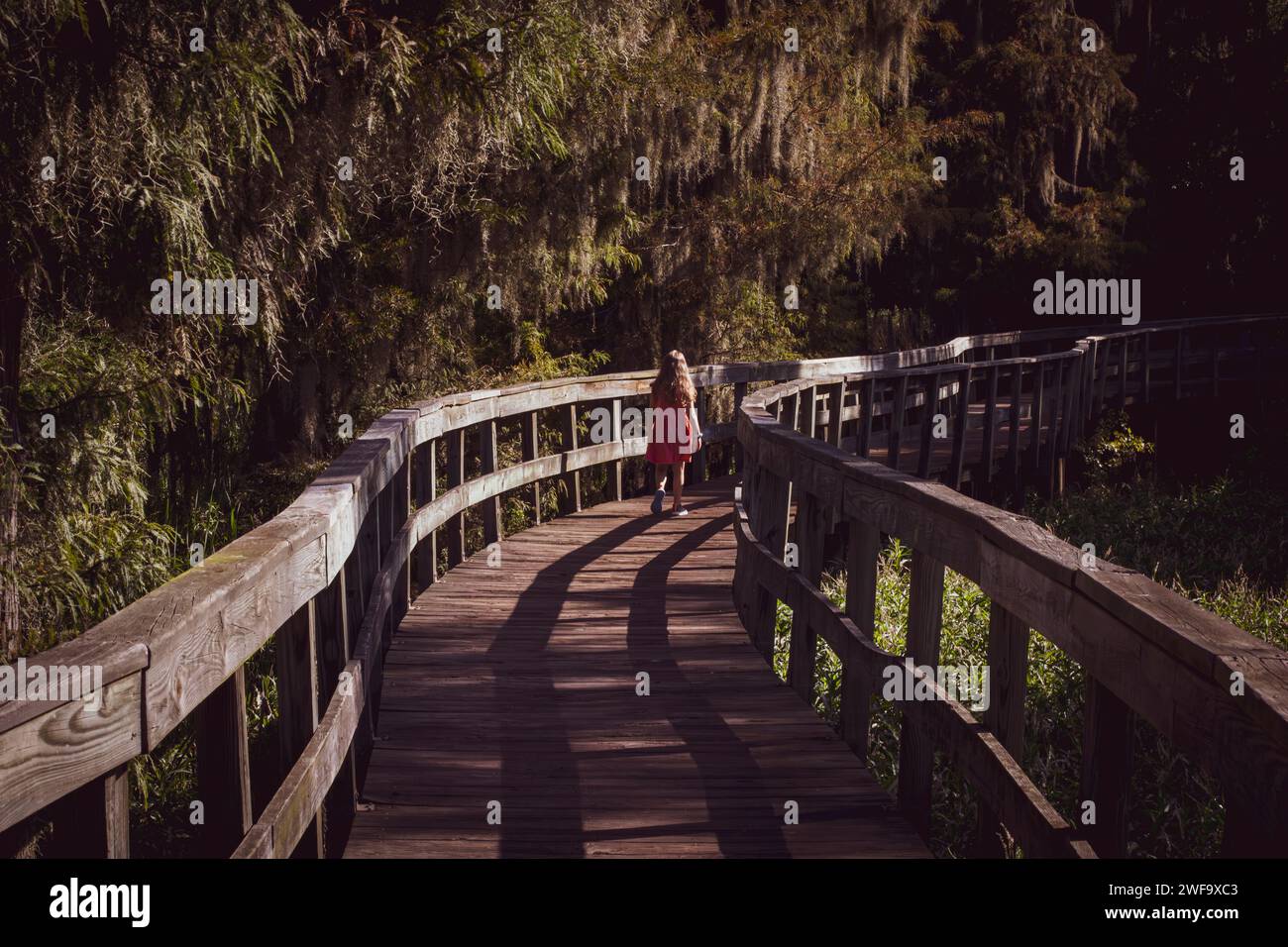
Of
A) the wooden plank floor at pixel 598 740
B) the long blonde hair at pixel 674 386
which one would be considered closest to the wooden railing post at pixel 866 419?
the long blonde hair at pixel 674 386

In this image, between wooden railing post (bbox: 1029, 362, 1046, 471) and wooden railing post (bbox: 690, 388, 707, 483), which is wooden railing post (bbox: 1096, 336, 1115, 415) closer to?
wooden railing post (bbox: 1029, 362, 1046, 471)

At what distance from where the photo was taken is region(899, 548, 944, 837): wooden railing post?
4.43 metres

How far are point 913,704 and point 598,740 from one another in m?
1.72

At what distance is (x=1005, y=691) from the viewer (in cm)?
373

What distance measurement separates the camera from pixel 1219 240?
32.1 meters

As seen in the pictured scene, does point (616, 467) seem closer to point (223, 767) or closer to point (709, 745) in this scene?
point (709, 745)

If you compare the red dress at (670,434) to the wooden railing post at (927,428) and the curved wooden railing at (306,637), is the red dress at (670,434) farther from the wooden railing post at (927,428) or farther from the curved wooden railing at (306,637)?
the wooden railing post at (927,428)

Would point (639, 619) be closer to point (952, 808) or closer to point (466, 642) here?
point (466, 642)

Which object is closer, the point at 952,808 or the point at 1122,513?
the point at 952,808

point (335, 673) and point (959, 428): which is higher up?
point (959, 428)

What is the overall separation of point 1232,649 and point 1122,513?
53.3 feet

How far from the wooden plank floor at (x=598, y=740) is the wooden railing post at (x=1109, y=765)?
1.39m

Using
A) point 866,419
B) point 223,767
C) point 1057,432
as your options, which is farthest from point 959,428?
point 223,767

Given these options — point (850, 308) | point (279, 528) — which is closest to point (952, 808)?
point (279, 528)
